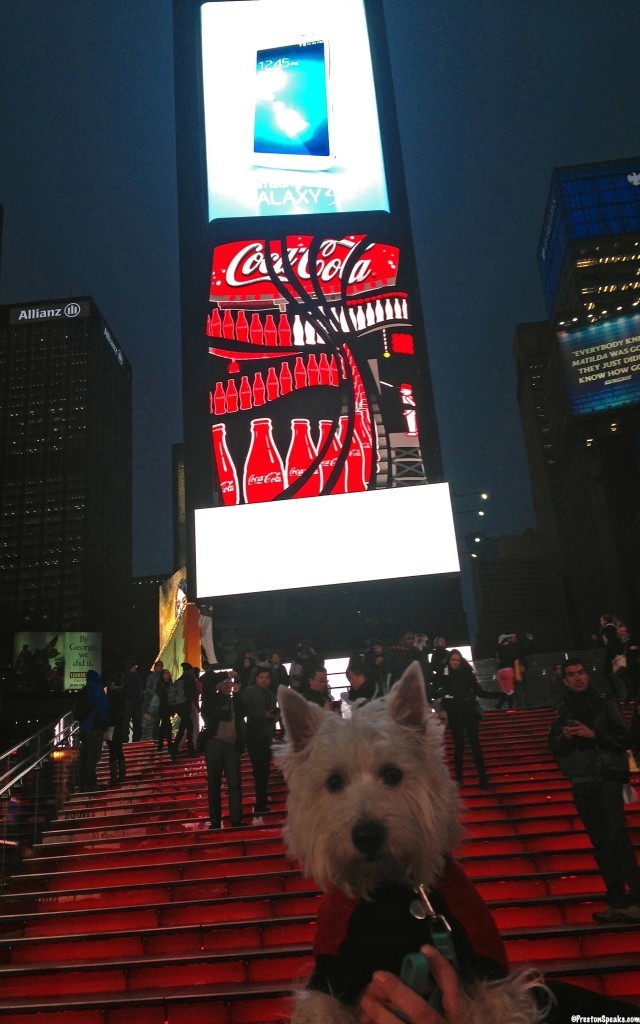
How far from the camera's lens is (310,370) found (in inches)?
982

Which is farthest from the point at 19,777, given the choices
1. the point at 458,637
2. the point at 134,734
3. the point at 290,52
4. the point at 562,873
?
the point at 290,52

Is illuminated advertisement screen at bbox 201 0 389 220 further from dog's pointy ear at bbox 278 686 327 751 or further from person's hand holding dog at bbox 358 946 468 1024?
person's hand holding dog at bbox 358 946 468 1024

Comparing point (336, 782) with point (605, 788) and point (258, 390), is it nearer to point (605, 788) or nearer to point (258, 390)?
point (605, 788)

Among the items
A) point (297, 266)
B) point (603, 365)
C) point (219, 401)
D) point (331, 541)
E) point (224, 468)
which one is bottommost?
point (331, 541)

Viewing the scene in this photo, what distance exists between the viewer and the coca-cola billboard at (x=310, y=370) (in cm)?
2366

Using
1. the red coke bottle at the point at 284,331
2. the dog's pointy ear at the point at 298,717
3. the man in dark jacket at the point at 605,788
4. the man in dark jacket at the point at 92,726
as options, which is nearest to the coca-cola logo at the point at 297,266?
the red coke bottle at the point at 284,331

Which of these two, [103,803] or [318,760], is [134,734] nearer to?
[103,803]

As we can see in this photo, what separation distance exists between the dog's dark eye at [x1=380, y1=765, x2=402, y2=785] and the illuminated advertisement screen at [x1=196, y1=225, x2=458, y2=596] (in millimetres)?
18640

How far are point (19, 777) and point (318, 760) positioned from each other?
746cm

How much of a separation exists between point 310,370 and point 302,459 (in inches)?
131

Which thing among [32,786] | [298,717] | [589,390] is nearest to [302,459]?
[32,786]

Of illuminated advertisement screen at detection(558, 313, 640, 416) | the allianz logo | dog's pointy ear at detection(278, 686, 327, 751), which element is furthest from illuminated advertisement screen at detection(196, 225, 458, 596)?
the allianz logo

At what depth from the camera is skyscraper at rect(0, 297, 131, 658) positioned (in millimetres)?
130375

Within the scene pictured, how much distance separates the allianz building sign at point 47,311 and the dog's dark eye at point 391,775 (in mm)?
151822
